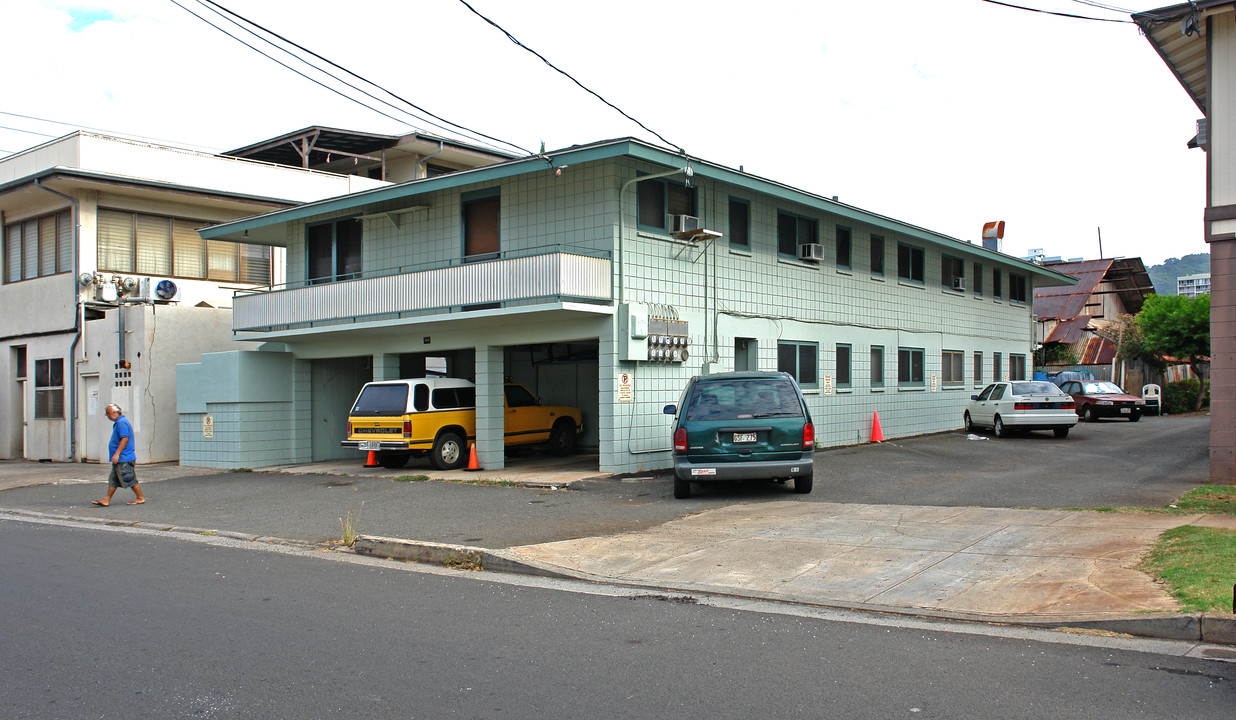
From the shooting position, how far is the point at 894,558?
350 inches

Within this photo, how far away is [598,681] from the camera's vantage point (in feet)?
17.9

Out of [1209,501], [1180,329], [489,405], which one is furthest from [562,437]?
[1180,329]

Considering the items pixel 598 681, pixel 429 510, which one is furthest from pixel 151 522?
pixel 598 681

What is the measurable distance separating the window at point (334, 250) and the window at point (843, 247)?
11.9m

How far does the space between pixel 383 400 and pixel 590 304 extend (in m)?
5.00

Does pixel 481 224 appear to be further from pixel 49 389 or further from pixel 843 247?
pixel 49 389

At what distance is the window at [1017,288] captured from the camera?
3306cm

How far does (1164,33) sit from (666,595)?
38.2 feet

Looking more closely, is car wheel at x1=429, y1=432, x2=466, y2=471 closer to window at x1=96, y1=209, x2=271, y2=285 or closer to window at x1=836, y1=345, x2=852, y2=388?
window at x1=836, y1=345, x2=852, y2=388

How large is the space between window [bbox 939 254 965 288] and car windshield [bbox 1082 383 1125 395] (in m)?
8.25

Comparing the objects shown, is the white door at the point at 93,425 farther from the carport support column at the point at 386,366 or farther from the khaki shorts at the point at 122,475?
the khaki shorts at the point at 122,475

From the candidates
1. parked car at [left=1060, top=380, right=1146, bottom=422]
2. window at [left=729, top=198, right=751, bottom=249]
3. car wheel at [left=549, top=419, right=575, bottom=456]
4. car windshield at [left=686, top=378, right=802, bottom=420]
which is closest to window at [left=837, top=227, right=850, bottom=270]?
window at [left=729, top=198, right=751, bottom=249]

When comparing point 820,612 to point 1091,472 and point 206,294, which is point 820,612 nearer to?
point 1091,472

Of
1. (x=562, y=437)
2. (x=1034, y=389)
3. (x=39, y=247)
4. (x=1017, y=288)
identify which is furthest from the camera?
(x=1017, y=288)
